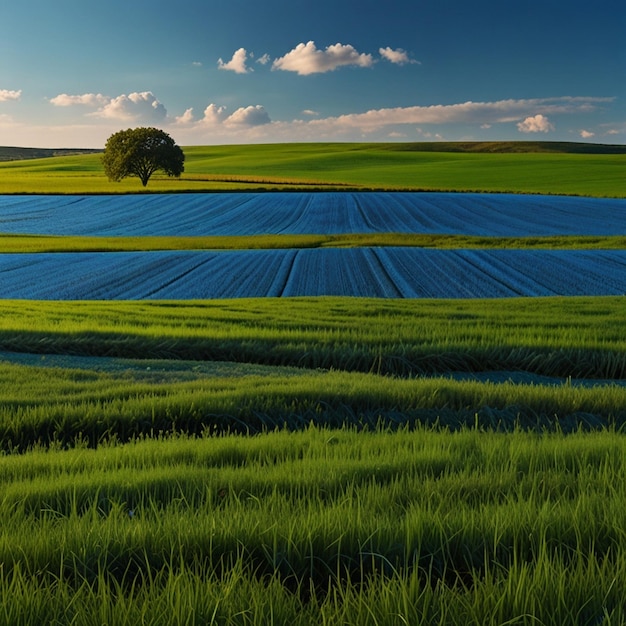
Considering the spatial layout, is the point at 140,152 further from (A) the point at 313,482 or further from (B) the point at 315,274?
(A) the point at 313,482

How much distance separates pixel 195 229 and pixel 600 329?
3160cm

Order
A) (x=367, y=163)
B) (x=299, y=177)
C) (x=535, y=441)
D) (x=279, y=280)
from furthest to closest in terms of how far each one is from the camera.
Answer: (x=367, y=163) → (x=299, y=177) → (x=279, y=280) → (x=535, y=441)

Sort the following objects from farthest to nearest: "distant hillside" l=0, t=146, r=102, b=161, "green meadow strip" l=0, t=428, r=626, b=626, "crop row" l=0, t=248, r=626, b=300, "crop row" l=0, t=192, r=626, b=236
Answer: "distant hillside" l=0, t=146, r=102, b=161
"crop row" l=0, t=192, r=626, b=236
"crop row" l=0, t=248, r=626, b=300
"green meadow strip" l=0, t=428, r=626, b=626

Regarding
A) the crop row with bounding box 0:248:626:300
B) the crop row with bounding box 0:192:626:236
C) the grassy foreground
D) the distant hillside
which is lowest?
the crop row with bounding box 0:248:626:300

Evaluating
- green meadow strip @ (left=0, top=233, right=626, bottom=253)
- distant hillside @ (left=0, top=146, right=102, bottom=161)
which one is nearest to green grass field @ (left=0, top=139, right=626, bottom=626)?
green meadow strip @ (left=0, top=233, right=626, bottom=253)

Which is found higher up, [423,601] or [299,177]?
[299,177]

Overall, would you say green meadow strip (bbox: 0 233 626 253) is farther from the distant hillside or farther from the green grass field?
the distant hillside

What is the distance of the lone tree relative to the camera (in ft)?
225

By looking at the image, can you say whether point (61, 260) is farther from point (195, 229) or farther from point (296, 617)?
point (296, 617)

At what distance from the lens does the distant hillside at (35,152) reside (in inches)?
6029

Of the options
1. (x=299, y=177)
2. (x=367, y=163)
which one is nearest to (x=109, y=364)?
(x=299, y=177)

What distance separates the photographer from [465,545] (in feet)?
8.81

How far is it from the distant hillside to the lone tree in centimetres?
8803

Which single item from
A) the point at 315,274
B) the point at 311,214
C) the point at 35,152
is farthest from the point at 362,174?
the point at 35,152
